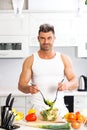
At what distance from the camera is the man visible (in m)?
2.85

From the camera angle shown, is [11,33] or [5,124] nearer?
[5,124]

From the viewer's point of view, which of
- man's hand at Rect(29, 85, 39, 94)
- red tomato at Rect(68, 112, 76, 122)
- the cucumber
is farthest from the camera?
man's hand at Rect(29, 85, 39, 94)

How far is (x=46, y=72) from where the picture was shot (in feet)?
9.51

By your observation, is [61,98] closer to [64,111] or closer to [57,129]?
[64,111]

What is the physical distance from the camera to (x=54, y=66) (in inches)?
115

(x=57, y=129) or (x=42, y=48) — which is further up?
(x=42, y=48)

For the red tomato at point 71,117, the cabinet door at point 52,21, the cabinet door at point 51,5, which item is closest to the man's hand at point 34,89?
the red tomato at point 71,117

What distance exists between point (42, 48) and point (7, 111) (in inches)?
33.2

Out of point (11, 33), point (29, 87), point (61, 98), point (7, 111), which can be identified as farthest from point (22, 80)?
point (11, 33)

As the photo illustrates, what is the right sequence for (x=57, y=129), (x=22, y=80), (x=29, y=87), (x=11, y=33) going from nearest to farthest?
(x=57, y=129) < (x=29, y=87) < (x=22, y=80) < (x=11, y=33)

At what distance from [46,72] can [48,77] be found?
0.05m

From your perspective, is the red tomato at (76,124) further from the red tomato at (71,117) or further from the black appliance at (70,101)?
the black appliance at (70,101)

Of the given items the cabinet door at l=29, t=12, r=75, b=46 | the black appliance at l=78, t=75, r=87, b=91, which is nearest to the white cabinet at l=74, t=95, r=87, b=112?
the black appliance at l=78, t=75, r=87, b=91

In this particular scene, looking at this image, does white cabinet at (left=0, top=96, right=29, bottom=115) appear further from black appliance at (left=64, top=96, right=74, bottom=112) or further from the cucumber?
the cucumber
